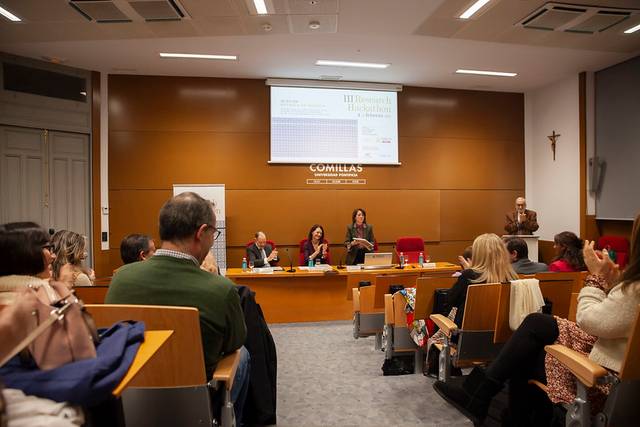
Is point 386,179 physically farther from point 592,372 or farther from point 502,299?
point 592,372

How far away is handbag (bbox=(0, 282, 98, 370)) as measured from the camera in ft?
3.00

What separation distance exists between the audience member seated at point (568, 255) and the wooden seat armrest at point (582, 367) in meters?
2.47

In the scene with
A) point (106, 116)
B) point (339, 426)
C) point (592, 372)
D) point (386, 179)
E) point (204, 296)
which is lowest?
point (339, 426)

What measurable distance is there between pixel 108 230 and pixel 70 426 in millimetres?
6569

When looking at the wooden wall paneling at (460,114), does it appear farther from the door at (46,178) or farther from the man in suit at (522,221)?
the door at (46,178)

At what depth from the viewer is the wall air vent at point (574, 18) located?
4.66 metres

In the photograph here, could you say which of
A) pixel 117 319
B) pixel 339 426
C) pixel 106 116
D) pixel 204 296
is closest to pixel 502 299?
pixel 339 426

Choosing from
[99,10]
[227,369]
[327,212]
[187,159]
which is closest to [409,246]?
[327,212]

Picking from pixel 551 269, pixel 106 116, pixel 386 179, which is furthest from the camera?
pixel 386 179

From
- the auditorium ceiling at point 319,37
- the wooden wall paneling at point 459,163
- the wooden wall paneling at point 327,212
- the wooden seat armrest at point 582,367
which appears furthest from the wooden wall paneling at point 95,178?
the wooden seat armrest at point 582,367

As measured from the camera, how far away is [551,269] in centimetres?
412

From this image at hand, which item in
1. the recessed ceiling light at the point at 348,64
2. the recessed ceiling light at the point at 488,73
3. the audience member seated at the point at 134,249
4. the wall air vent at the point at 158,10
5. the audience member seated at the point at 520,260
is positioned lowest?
the audience member seated at the point at 520,260

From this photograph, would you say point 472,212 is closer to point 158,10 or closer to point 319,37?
point 319,37

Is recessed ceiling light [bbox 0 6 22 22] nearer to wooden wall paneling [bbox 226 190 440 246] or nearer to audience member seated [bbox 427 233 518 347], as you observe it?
wooden wall paneling [bbox 226 190 440 246]
